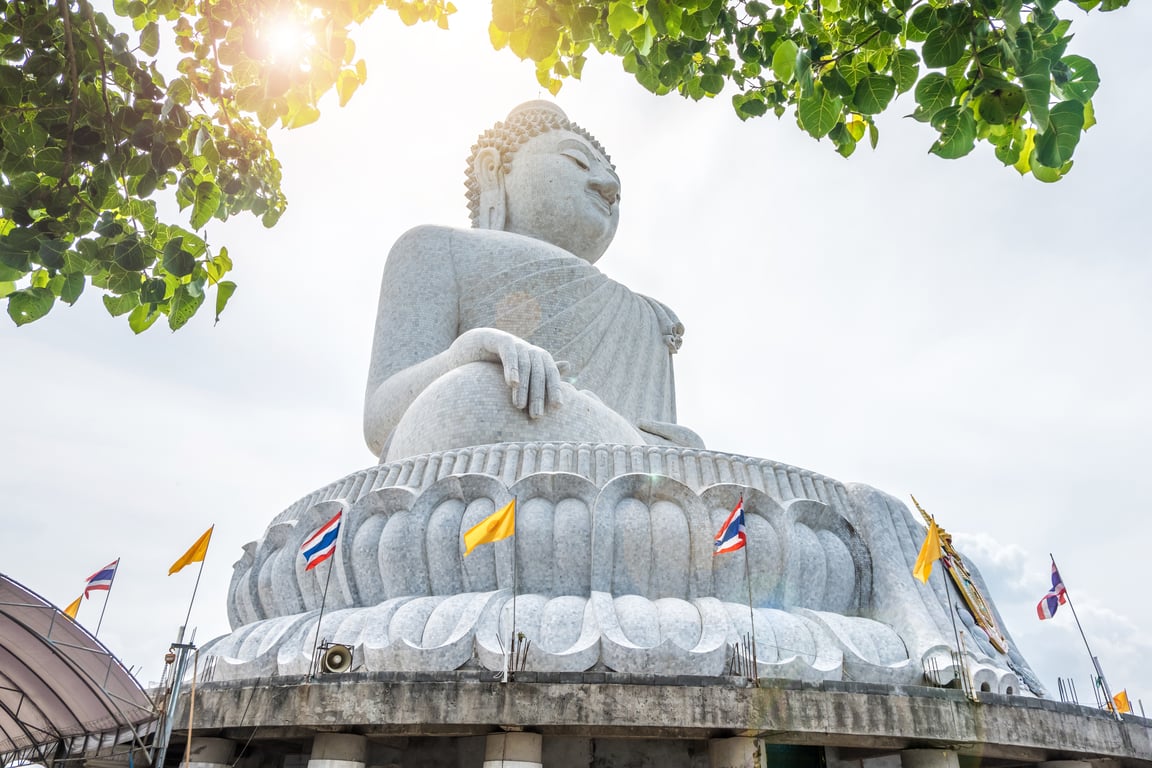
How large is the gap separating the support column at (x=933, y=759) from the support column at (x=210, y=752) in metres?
4.82

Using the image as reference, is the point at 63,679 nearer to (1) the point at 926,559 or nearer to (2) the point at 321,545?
(2) the point at 321,545

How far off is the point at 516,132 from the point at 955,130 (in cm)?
1162

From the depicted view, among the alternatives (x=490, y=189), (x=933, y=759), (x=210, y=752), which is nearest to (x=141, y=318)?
(x=210, y=752)

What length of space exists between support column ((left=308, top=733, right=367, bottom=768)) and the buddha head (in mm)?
8803

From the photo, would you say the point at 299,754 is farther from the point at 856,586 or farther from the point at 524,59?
the point at 524,59

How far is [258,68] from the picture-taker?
166 inches

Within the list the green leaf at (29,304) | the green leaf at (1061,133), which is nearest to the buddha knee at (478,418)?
the green leaf at (29,304)

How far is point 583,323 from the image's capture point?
471 inches

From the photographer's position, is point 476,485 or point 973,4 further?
point 476,485

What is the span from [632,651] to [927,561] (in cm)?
256

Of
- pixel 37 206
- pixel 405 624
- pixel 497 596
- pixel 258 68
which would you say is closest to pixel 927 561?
pixel 497 596

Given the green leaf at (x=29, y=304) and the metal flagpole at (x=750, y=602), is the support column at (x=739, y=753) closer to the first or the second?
the metal flagpole at (x=750, y=602)

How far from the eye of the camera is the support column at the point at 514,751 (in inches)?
223

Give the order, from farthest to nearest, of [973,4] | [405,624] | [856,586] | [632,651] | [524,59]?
[856,586]
[405,624]
[632,651]
[524,59]
[973,4]
